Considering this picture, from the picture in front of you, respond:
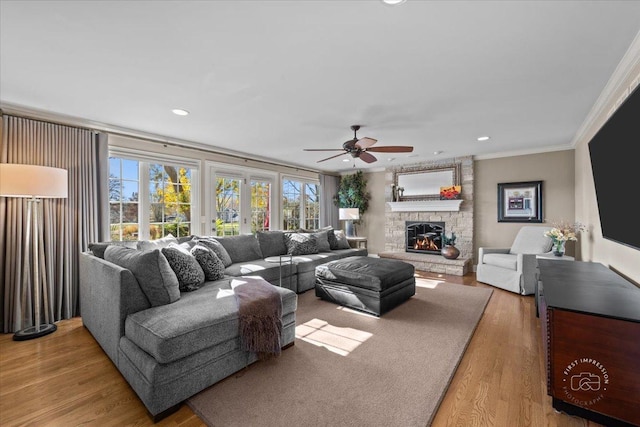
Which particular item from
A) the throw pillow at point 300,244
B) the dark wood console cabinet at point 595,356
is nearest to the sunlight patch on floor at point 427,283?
the throw pillow at point 300,244

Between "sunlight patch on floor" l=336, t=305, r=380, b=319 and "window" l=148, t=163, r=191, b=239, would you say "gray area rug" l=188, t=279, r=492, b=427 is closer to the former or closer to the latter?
"sunlight patch on floor" l=336, t=305, r=380, b=319

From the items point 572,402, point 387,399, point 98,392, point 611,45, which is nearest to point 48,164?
point 98,392

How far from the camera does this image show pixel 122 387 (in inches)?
76.2

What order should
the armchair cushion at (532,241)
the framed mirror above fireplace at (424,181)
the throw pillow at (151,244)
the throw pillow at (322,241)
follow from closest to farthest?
the throw pillow at (151,244)
the armchair cushion at (532,241)
the throw pillow at (322,241)
the framed mirror above fireplace at (424,181)

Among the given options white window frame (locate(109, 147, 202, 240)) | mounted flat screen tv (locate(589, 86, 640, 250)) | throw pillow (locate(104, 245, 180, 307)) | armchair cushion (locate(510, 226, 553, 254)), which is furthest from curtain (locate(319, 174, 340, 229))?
mounted flat screen tv (locate(589, 86, 640, 250))

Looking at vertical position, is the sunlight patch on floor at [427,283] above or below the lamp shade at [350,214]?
below

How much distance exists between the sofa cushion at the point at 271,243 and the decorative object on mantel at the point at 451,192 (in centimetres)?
347

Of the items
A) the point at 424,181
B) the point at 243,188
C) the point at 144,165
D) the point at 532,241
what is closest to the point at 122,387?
the point at 144,165

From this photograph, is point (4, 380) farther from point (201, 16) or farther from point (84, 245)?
point (201, 16)

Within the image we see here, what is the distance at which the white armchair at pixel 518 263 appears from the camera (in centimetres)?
391

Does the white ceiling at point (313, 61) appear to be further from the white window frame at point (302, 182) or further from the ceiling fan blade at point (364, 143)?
the white window frame at point (302, 182)

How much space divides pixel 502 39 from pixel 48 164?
4.42 m

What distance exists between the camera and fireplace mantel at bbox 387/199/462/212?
572 centimetres

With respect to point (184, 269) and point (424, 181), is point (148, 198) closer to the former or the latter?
point (184, 269)
